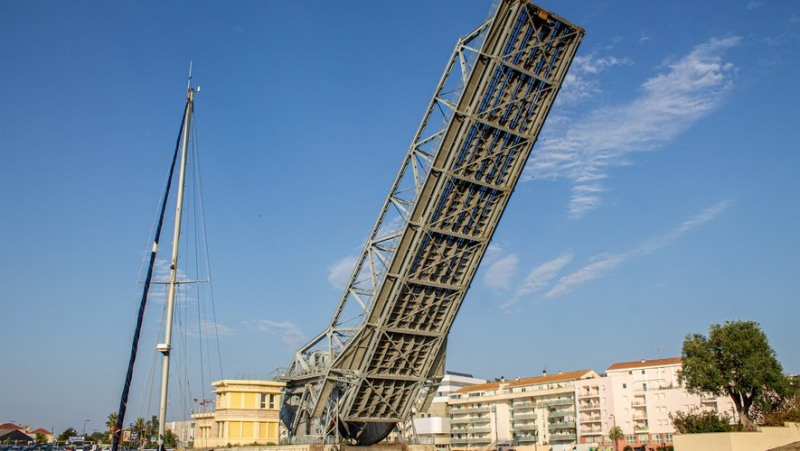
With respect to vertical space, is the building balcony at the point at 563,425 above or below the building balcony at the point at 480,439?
above

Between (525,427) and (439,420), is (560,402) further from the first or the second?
(439,420)

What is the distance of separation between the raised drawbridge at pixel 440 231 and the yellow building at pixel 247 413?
209cm

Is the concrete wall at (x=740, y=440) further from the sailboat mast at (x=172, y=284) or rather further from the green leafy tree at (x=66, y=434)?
the green leafy tree at (x=66, y=434)

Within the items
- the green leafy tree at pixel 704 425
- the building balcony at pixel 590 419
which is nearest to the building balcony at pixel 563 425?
the building balcony at pixel 590 419

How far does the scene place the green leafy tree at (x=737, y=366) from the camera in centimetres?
3462

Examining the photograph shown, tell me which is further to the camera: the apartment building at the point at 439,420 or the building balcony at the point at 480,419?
the building balcony at the point at 480,419

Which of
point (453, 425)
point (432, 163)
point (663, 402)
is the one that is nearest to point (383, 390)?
point (432, 163)

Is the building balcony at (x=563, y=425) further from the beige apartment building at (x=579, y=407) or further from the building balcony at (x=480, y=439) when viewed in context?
the building balcony at (x=480, y=439)

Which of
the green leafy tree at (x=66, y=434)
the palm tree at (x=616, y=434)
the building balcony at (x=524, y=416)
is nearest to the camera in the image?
the palm tree at (x=616, y=434)

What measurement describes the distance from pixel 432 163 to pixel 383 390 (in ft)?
34.2

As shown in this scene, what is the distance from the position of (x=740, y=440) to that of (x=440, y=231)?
13840 mm

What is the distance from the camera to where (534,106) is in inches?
977

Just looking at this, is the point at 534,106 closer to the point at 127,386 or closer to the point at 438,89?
the point at 438,89

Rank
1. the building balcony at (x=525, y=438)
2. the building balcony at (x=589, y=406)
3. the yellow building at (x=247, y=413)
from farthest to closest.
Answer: the building balcony at (x=525, y=438) → the building balcony at (x=589, y=406) → the yellow building at (x=247, y=413)
